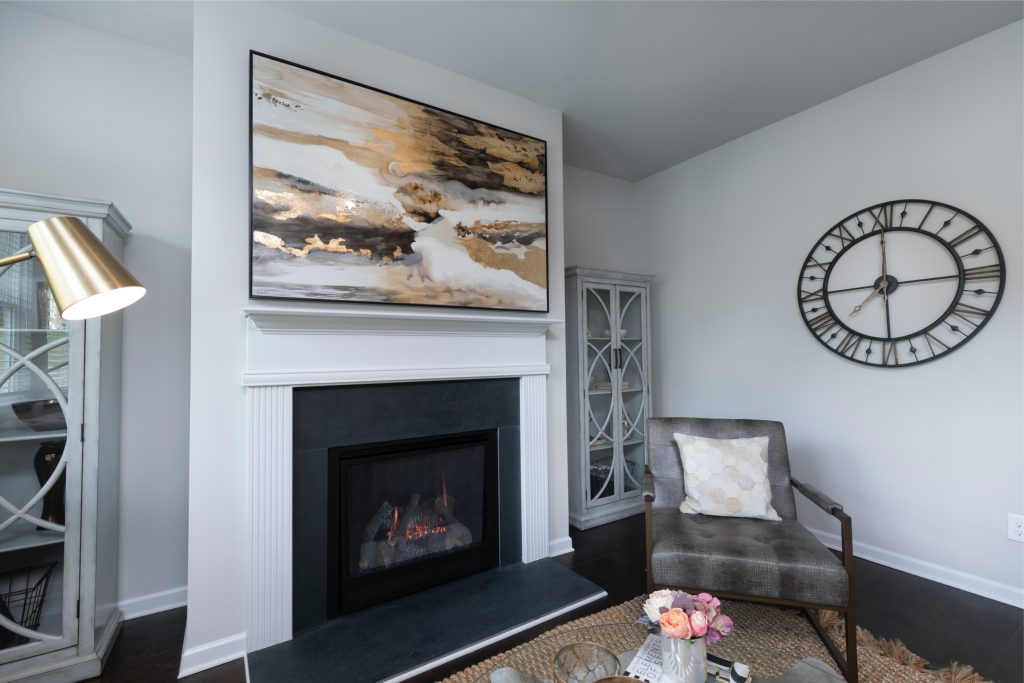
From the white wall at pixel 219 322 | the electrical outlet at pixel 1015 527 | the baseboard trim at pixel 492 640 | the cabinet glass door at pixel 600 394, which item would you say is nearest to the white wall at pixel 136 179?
the white wall at pixel 219 322

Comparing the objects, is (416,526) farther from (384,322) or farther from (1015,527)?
(1015,527)

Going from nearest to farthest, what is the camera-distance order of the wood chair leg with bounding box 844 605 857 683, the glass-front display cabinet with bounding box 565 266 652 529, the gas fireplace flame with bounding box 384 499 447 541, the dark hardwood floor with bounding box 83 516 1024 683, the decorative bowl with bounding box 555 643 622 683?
1. the decorative bowl with bounding box 555 643 622 683
2. the wood chair leg with bounding box 844 605 857 683
3. the dark hardwood floor with bounding box 83 516 1024 683
4. the gas fireplace flame with bounding box 384 499 447 541
5. the glass-front display cabinet with bounding box 565 266 652 529

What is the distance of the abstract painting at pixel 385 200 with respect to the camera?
6.62ft

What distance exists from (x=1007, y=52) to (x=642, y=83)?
1.72m

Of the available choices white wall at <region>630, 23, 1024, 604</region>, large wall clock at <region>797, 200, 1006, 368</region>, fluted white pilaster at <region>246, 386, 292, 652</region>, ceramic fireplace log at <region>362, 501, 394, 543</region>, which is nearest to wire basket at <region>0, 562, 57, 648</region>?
fluted white pilaster at <region>246, 386, 292, 652</region>

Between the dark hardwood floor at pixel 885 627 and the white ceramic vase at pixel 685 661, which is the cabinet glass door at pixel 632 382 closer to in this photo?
the dark hardwood floor at pixel 885 627

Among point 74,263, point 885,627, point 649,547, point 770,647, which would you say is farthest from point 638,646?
point 74,263

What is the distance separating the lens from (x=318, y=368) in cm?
209

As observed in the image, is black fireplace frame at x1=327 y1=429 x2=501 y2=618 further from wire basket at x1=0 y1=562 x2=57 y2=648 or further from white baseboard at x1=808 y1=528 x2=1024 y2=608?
white baseboard at x1=808 y1=528 x2=1024 y2=608

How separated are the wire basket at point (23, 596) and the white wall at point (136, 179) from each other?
1.39 ft

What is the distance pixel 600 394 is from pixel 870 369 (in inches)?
64.9

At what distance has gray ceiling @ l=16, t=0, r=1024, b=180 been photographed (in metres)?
2.10

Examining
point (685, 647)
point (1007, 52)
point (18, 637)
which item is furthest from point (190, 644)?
point (1007, 52)

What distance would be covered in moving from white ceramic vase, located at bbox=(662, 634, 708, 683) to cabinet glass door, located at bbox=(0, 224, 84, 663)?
217 cm
